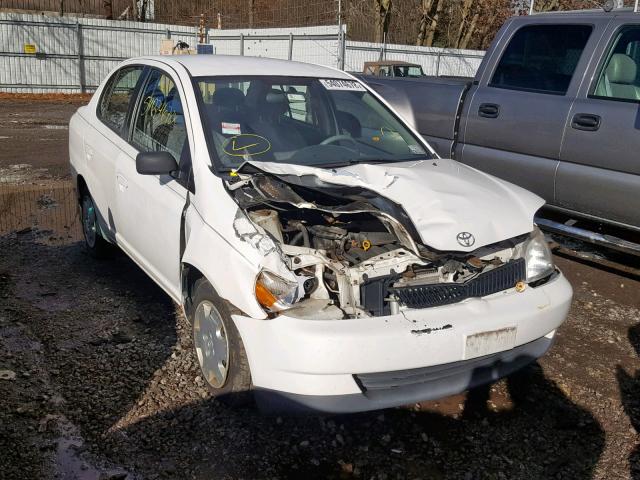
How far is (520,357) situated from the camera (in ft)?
11.2

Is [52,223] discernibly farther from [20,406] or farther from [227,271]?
[227,271]

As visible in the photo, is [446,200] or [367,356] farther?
[446,200]

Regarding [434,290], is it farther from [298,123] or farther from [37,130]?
[37,130]

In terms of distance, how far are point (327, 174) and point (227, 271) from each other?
0.81 metres

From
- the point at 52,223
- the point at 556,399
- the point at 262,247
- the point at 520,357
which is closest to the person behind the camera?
the point at 262,247

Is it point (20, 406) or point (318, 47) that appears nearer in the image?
point (20, 406)

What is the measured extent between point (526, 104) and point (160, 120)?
10.0 ft

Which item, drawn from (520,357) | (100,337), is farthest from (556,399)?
(100,337)

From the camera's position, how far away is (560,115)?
5.29 meters

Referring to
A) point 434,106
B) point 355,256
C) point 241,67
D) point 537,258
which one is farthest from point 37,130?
point 537,258

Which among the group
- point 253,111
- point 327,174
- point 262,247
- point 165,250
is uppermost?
point 253,111

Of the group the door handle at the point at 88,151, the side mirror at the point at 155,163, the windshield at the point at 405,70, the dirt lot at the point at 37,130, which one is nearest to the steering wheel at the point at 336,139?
the side mirror at the point at 155,163

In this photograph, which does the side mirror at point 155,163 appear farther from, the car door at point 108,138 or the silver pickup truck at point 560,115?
the silver pickup truck at point 560,115

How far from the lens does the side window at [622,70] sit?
5.10 meters
